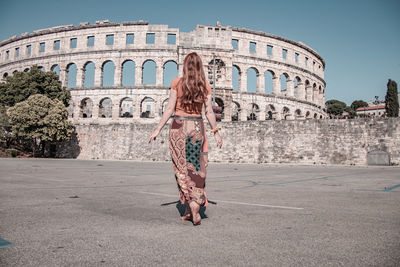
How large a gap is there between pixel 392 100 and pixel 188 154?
48165 millimetres

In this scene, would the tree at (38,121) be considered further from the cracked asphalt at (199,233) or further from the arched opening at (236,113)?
the cracked asphalt at (199,233)

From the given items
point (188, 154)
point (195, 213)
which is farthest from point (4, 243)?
point (188, 154)

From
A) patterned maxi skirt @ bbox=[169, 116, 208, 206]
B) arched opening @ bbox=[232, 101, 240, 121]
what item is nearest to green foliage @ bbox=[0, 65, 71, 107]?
arched opening @ bbox=[232, 101, 240, 121]

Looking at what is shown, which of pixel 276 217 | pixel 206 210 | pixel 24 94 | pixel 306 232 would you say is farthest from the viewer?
pixel 24 94

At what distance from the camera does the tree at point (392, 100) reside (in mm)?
41531

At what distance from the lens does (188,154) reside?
321 cm

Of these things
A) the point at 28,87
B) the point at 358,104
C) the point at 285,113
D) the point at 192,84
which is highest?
the point at 358,104

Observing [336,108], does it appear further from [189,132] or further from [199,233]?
[199,233]

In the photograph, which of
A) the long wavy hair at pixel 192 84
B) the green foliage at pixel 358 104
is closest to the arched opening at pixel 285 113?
the long wavy hair at pixel 192 84

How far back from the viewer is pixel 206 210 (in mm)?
3570

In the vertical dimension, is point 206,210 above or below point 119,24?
below

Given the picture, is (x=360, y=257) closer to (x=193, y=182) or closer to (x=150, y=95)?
(x=193, y=182)

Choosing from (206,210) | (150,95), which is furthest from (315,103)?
(206,210)

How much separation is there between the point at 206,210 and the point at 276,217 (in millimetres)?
884
